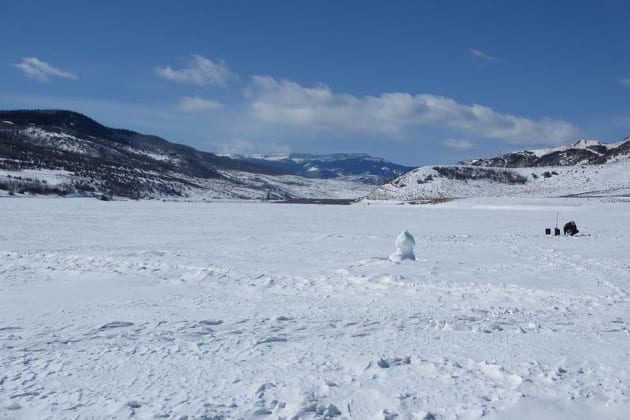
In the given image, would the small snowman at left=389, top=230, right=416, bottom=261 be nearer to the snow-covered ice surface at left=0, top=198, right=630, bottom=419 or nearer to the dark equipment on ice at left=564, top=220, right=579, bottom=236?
the snow-covered ice surface at left=0, top=198, right=630, bottom=419

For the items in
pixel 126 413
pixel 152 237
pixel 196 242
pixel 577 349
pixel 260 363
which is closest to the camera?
pixel 126 413

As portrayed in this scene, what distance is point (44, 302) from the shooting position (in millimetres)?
12039

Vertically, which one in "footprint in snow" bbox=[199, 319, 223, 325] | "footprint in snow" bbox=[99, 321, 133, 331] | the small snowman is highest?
the small snowman

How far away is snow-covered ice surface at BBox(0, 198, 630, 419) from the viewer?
6.60 meters

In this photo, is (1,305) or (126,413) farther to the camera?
(1,305)

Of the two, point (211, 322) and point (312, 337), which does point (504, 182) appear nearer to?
point (211, 322)

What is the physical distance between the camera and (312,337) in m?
9.31

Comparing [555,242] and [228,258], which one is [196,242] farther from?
[555,242]

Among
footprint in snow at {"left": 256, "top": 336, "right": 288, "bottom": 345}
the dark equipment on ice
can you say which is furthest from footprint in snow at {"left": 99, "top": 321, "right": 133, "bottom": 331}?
the dark equipment on ice

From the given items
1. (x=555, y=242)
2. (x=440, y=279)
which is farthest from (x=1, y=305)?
(x=555, y=242)

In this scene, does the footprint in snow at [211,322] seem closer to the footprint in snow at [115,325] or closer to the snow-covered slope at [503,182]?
the footprint in snow at [115,325]

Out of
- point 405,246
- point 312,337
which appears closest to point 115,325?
point 312,337

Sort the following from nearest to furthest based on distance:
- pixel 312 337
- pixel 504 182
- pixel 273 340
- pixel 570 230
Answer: pixel 273 340, pixel 312 337, pixel 570 230, pixel 504 182

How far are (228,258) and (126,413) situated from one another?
13.1m
